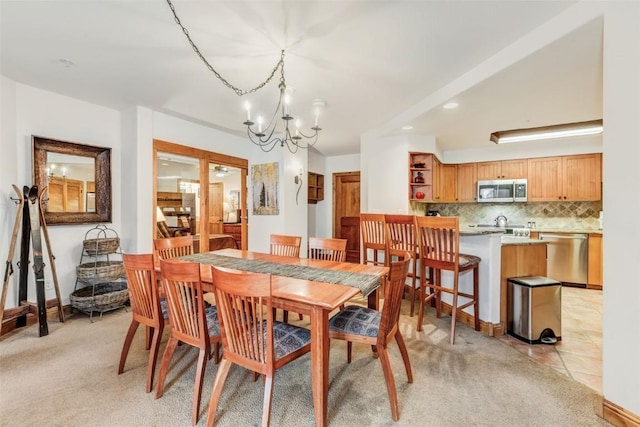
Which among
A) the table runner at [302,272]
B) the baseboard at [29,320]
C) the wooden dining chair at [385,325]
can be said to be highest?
the table runner at [302,272]

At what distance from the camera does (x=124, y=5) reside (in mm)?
1885

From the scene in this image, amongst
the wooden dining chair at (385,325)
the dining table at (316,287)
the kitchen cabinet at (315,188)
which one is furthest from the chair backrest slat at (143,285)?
the kitchen cabinet at (315,188)

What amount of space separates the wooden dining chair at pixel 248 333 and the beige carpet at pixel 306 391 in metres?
0.36

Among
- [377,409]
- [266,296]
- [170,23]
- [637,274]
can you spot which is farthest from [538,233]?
[170,23]

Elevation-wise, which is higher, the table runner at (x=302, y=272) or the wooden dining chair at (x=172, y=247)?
the wooden dining chair at (x=172, y=247)

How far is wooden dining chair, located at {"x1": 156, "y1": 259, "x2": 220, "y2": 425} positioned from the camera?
1683mm

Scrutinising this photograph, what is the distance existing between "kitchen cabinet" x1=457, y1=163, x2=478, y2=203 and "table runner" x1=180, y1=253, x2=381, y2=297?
4296 millimetres

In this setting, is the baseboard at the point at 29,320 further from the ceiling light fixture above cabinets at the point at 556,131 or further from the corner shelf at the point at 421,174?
the ceiling light fixture above cabinets at the point at 556,131

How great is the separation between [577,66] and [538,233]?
317 centimetres

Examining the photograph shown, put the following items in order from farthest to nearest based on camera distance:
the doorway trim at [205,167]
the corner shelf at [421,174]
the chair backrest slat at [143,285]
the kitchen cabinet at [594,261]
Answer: the corner shelf at [421,174] → the kitchen cabinet at [594,261] → the doorway trim at [205,167] → the chair backrest slat at [143,285]

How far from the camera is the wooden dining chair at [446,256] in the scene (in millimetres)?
2705

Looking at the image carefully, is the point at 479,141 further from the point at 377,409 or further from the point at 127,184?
the point at 127,184

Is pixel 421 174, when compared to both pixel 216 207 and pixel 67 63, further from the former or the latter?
pixel 67 63

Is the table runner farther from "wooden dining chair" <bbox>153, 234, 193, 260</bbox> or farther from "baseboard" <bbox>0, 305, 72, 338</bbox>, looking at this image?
"baseboard" <bbox>0, 305, 72, 338</bbox>
